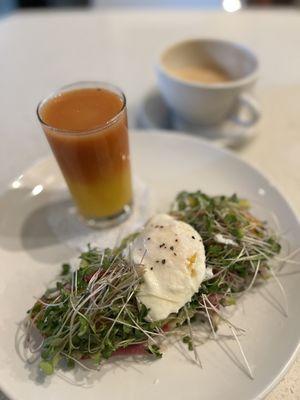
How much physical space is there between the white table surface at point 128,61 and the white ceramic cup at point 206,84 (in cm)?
17

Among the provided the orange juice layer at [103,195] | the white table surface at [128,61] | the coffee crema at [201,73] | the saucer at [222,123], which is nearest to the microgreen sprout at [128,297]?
the orange juice layer at [103,195]

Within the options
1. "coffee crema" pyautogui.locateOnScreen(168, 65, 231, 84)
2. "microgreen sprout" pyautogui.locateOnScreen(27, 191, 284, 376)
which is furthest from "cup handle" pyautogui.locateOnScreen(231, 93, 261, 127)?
"microgreen sprout" pyautogui.locateOnScreen(27, 191, 284, 376)

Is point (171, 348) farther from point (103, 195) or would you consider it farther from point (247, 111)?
point (247, 111)

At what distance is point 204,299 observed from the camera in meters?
0.79

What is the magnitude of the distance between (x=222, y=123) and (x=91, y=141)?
577 millimetres

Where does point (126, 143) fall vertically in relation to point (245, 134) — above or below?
above

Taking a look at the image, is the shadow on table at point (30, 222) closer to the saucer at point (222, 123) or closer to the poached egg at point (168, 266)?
the poached egg at point (168, 266)

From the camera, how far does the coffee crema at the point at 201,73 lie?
4.44ft

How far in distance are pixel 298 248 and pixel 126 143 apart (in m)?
0.47

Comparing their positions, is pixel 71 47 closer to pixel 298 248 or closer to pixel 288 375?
pixel 298 248

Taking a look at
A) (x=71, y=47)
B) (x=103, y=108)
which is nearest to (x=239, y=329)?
(x=103, y=108)

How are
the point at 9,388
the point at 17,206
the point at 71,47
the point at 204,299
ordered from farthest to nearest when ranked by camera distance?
the point at 71,47 → the point at 17,206 → the point at 204,299 → the point at 9,388

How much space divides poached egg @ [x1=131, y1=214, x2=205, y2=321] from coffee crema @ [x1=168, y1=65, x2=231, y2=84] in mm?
692

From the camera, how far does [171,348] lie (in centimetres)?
77
